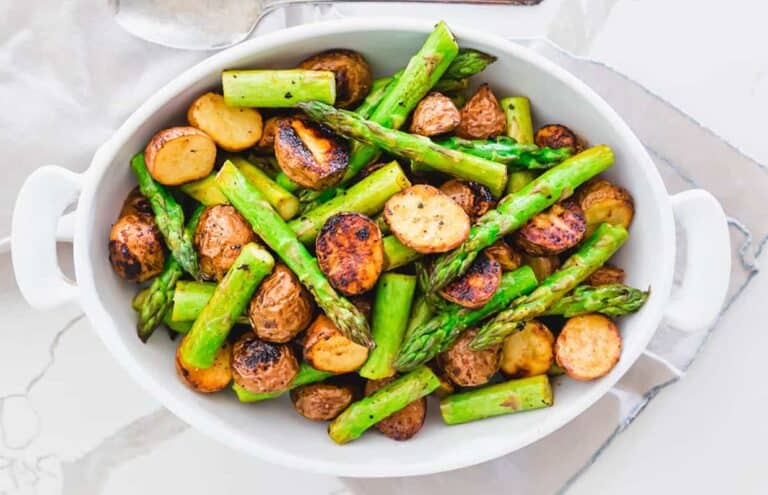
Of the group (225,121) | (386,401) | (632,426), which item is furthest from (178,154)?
(632,426)

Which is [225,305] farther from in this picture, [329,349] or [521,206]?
[521,206]

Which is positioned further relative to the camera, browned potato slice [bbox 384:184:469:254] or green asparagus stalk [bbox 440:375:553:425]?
green asparagus stalk [bbox 440:375:553:425]

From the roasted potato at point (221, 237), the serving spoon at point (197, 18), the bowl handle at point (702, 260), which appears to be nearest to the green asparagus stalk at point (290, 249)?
the roasted potato at point (221, 237)

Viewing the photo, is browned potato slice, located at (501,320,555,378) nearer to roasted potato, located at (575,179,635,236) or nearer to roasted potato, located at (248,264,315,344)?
roasted potato, located at (575,179,635,236)

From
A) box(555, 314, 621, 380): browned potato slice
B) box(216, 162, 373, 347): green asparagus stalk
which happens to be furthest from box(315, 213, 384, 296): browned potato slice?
box(555, 314, 621, 380): browned potato slice

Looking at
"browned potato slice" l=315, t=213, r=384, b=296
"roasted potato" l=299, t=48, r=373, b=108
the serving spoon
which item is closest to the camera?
"browned potato slice" l=315, t=213, r=384, b=296

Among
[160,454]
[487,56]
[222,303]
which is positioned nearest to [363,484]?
[160,454]
